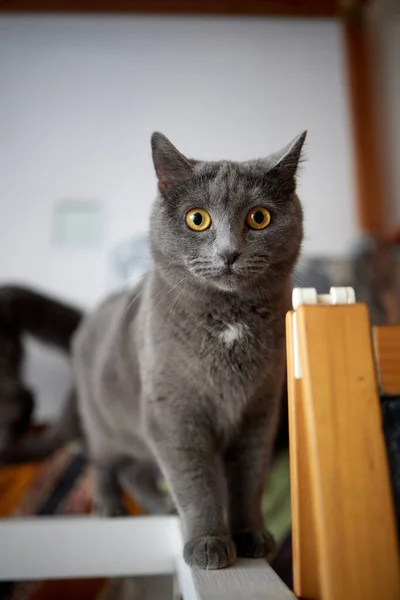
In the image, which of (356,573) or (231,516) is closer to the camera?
(356,573)

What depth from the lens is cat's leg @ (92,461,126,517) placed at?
48.8 inches

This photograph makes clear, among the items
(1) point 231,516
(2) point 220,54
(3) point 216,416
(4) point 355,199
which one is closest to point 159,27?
(2) point 220,54

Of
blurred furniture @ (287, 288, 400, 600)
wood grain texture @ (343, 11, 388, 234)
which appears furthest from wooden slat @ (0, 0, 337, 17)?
blurred furniture @ (287, 288, 400, 600)

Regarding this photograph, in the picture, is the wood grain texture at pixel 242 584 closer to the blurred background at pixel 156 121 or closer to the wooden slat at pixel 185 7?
the blurred background at pixel 156 121

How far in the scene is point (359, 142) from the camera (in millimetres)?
1855

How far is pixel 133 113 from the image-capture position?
6.00 ft

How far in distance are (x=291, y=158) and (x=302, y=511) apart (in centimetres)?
49

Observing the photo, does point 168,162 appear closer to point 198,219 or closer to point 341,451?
point 198,219

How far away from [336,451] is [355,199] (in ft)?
4.99

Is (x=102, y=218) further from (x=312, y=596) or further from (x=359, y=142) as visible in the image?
(x=312, y=596)

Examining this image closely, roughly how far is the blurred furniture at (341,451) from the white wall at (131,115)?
125cm

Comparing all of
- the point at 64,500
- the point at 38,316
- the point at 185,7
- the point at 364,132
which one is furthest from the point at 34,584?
the point at 185,7

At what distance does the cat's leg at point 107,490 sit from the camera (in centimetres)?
124

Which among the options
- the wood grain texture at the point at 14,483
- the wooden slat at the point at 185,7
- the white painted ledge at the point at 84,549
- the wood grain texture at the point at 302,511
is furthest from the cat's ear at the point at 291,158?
the wooden slat at the point at 185,7
